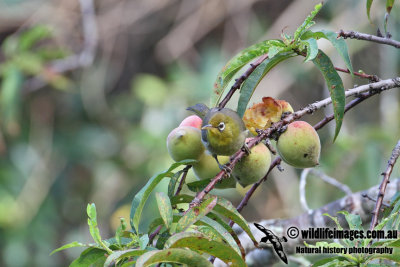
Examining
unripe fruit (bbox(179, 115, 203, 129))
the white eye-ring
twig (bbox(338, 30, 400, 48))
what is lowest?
the white eye-ring

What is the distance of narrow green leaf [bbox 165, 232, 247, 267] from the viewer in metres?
0.78

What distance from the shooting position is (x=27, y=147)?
3.77 m

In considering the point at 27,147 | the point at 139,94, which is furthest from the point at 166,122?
the point at 27,147

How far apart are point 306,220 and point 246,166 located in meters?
0.66

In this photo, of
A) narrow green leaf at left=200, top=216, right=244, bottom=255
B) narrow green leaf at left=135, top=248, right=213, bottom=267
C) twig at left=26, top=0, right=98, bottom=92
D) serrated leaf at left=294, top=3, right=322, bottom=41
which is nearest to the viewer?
narrow green leaf at left=135, top=248, right=213, bottom=267

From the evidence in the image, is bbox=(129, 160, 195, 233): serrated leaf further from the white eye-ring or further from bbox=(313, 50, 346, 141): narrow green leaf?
bbox=(313, 50, 346, 141): narrow green leaf

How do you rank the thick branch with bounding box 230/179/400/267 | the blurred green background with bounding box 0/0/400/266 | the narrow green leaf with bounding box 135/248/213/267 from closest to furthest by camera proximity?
the narrow green leaf with bounding box 135/248/213/267 → the thick branch with bounding box 230/179/400/267 → the blurred green background with bounding box 0/0/400/266

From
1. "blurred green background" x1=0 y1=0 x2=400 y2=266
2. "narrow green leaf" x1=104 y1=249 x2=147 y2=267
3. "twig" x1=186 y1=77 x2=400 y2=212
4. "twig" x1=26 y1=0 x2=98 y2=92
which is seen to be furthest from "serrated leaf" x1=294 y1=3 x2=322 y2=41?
"twig" x1=26 y1=0 x2=98 y2=92

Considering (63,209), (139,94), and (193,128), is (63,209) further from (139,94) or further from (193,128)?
(193,128)

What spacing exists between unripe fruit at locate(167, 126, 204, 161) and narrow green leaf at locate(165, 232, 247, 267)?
0.26m

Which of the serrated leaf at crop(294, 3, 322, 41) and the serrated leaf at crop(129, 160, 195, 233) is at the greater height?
the serrated leaf at crop(294, 3, 322, 41)

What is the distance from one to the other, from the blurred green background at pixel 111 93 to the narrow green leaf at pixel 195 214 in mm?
2294

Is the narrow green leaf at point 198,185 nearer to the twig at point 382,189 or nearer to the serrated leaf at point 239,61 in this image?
the serrated leaf at point 239,61

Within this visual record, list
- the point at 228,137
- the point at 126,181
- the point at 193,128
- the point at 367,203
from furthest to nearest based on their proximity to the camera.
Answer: the point at 126,181 < the point at 367,203 < the point at 193,128 < the point at 228,137
